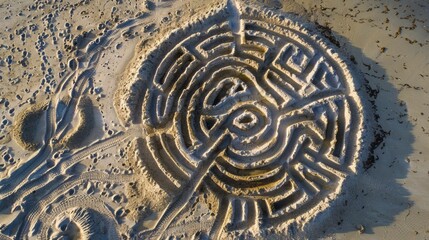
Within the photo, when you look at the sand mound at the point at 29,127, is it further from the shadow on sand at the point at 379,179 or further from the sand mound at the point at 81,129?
the shadow on sand at the point at 379,179

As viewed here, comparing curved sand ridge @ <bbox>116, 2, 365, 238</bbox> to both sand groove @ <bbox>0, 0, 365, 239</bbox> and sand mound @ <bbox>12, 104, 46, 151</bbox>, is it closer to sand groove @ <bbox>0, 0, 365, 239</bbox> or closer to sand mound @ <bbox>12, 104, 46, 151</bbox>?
sand groove @ <bbox>0, 0, 365, 239</bbox>

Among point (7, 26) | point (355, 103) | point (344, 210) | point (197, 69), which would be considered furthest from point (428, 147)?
point (7, 26)

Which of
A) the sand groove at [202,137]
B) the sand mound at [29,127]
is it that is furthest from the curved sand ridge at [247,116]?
the sand mound at [29,127]

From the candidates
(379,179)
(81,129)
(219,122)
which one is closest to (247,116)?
(219,122)

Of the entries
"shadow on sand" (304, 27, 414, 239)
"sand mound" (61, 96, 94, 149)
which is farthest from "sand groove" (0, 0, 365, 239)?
"shadow on sand" (304, 27, 414, 239)

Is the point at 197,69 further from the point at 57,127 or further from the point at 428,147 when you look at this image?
the point at 428,147
